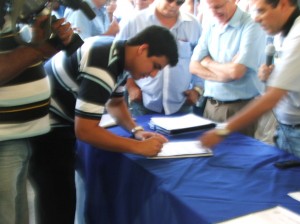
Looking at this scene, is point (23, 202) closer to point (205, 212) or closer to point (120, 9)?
point (205, 212)

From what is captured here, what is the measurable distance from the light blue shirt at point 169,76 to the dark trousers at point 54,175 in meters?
0.80

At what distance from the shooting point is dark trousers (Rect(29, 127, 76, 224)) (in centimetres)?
156

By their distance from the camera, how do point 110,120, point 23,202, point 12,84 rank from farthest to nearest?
point 110,120
point 23,202
point 12,84

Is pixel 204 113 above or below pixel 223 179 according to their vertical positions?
below

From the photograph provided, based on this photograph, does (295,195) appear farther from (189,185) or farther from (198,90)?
(198,90)

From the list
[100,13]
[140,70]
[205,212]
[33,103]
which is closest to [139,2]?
[100,13]

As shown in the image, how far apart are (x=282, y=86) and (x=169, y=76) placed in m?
1.03

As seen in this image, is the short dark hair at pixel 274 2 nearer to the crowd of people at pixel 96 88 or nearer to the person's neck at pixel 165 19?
the crowd of people at pixel 96 88

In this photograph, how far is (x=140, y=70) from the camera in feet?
4.77

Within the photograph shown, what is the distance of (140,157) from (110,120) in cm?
54

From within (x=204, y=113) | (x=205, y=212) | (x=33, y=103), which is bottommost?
(x=204, y=113)

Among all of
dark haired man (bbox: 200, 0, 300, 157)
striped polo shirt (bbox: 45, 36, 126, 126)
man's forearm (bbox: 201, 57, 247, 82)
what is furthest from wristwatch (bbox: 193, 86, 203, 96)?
striped polo shirt (bbox: 45, 36, 126, 126)

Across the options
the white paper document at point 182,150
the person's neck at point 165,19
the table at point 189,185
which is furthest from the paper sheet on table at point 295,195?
the person's neck at point 165,19

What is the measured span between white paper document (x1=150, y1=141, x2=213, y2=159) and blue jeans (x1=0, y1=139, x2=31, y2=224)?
0.53 meters
